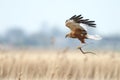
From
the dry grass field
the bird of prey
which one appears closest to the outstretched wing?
the bird of prey

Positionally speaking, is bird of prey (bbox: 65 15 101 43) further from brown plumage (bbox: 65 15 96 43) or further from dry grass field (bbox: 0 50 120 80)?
dry grass field (bbox: 0 50 120 80)

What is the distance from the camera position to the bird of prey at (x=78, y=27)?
6954mm

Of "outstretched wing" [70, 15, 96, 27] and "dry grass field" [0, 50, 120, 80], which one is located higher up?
"outstretched wing" [70, 15, 96, 27]

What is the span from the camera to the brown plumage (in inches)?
274

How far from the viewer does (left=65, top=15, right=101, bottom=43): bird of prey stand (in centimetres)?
695

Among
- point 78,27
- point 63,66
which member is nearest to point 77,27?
point 78,27

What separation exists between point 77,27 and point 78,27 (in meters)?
0.02

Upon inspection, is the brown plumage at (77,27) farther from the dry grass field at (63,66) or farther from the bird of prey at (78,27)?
the dry grass field at (63,66)

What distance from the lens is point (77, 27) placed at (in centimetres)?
700

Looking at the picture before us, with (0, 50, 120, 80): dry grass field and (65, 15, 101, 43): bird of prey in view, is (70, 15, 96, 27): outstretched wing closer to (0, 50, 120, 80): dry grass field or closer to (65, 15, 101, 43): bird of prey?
(65, 15, 101, 43): bird of prey

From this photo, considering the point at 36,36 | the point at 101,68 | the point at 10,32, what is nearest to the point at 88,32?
the point at 101,68

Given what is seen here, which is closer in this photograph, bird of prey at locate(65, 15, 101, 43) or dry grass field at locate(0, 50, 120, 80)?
bird of prey at locate(65, 15, 101, 43)

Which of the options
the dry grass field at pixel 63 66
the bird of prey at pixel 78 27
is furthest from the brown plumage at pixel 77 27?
the dry grass field at pixel 63 66

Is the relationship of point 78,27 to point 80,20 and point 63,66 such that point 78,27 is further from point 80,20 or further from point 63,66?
point 63,66
